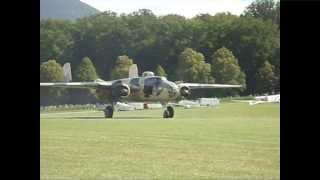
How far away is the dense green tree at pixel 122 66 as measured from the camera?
623 cm

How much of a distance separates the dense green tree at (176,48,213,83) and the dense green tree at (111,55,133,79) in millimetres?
513

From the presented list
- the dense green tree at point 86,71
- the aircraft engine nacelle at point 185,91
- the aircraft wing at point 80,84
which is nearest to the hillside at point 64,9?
the dense green tree at point 86,71

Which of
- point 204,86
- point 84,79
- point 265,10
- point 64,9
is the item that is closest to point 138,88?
point 84,79

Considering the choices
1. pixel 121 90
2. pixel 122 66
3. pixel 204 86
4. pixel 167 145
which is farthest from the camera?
pixel 121 90

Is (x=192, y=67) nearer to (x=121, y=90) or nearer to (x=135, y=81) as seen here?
(x=135, y=81)

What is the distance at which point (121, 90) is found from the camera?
6.48 metres

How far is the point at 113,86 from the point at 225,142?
1280 mm

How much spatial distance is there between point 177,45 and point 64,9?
3.85 ft

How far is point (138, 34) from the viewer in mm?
6301

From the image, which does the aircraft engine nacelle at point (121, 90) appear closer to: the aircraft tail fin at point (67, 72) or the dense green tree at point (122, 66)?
the dense green tree at point (122, 66)

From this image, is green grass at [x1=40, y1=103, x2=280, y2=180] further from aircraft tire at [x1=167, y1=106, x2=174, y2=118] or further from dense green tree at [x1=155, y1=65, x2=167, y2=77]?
dense green tree at [x1=155, y1=65, x2=167, y2=77]

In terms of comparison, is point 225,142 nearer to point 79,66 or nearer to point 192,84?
point 192,84

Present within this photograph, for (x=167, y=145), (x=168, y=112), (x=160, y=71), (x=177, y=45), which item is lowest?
(x=167, y=145)
